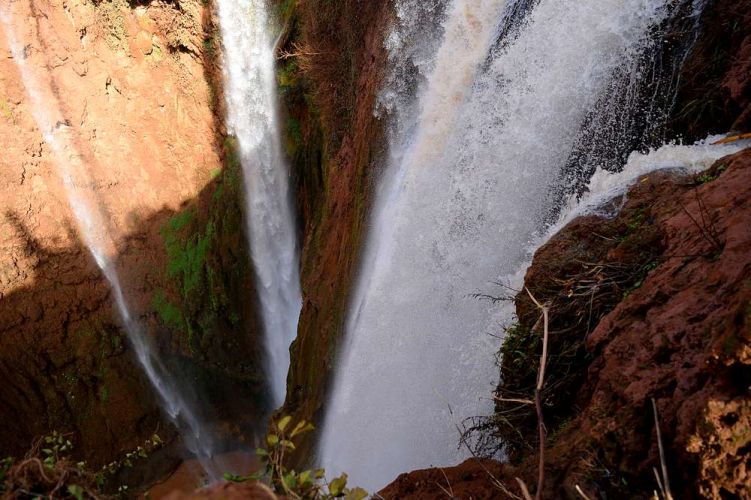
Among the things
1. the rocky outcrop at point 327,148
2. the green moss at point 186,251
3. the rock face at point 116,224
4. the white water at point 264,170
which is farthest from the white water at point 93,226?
the rocky outcrop at point 327,148

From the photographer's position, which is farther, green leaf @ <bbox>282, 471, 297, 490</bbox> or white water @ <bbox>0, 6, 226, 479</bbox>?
white water @ <bbox>0, 6, 226, 479</bbox>

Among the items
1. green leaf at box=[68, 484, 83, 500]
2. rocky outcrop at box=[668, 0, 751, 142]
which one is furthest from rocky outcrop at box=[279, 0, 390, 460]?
green leaf at box=[68, 484, 83, 500]

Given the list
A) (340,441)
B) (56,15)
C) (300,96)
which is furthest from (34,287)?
(340,441)

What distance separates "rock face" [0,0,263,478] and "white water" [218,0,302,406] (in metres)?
0.31

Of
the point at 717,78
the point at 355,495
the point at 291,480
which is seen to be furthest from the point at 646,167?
the point at 291,480

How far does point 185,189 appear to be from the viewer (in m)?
10.2

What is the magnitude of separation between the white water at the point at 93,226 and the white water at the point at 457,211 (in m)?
5.81

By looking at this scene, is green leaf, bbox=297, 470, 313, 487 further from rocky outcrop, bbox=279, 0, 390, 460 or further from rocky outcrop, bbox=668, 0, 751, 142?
rocky outcrop, bbox=279, 0, 390, 460

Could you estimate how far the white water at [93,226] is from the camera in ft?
29.3

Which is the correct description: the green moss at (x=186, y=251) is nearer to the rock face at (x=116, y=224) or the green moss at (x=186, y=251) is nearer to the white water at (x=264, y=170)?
the rock face at (x=116, y=224)

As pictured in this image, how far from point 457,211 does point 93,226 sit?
7.61 meters

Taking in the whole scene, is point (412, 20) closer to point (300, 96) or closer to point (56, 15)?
point (300, 96)

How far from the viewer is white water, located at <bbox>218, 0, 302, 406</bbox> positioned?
30.6 ft

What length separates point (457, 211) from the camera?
5.15 metres
